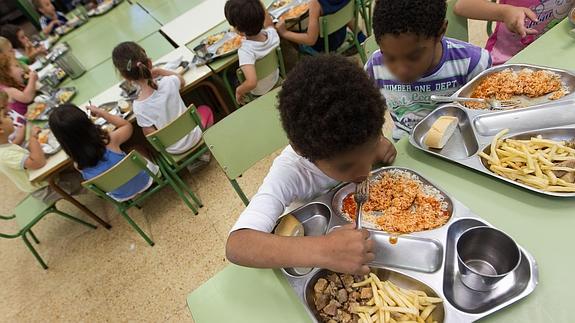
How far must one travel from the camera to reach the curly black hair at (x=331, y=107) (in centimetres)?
86

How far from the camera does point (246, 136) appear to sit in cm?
173

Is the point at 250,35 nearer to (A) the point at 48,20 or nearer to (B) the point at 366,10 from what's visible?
(B) the point at 366,10

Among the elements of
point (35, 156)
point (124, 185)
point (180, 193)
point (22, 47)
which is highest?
point (22, 47)

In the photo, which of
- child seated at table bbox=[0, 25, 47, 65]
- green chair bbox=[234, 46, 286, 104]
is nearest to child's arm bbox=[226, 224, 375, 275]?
green chair bbox=[234, 46, 286, 104]

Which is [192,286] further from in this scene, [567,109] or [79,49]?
[79,49]

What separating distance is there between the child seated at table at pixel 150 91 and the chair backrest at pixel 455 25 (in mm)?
1977

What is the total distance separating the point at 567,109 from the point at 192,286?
2.51m

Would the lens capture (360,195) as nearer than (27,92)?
Yes

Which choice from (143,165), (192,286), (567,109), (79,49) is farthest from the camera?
(79,49)

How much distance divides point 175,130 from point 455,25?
6.56 feet

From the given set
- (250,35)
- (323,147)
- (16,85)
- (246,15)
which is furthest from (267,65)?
(16,85)

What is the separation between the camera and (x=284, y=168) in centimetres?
125

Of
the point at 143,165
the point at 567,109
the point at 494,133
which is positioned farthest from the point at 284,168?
the point at 143,165

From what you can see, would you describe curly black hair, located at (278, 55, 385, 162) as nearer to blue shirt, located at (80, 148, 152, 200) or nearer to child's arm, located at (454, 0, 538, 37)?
child's arm, located at (454, 0, 538, 37)
